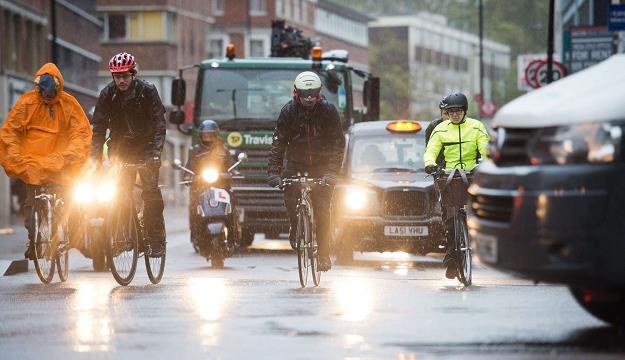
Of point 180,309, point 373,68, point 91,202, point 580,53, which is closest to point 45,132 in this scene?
point 91,202

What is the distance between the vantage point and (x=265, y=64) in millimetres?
26969

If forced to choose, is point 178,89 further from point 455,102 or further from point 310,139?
→ point 310,139

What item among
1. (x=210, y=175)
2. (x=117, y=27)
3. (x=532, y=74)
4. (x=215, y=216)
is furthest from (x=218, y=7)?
(x=215, y=216)

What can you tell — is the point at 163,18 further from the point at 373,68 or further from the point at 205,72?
the point at 205,72

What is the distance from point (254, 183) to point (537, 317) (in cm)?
1496

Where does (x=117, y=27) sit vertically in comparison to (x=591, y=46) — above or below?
above

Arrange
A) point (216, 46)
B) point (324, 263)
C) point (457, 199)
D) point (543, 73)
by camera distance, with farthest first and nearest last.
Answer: point (216, 46) < point (543, 73) < point (457, 199) < point (324, 263)

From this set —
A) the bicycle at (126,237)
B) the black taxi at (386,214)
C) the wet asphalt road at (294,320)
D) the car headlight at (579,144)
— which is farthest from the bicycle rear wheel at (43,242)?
the car headlight at (579,144)

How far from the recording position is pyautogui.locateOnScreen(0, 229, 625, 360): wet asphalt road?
9.80 m

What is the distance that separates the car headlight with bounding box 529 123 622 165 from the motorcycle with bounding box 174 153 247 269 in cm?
1073

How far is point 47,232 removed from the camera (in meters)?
15.9

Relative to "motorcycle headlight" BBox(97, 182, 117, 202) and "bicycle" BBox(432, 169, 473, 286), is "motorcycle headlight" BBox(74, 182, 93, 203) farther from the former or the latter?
"bicycle" BBox(432, 169, 473, 286)

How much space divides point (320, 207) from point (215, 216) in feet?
15.8

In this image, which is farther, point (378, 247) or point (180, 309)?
point (378, 247)
